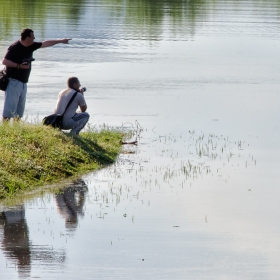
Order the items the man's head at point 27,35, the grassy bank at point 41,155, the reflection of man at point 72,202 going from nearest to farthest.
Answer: the reflection of man at point 72,202
the grassy bank at point 41,155
the man's head at point 27,35

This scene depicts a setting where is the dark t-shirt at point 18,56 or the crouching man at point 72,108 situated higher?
the dark t-shirt at point 18,56

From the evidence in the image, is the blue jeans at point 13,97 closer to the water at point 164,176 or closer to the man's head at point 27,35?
the man's head at point 27,35

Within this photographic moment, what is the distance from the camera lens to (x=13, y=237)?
824cm

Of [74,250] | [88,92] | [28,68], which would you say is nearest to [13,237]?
[74,250]

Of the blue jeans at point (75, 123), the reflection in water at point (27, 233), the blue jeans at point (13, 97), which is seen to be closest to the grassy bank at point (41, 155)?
the blue jeans at point (75, 123)

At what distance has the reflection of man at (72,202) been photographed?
9039 mm

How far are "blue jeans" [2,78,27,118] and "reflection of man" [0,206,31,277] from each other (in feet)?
11.1

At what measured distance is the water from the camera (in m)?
7.74

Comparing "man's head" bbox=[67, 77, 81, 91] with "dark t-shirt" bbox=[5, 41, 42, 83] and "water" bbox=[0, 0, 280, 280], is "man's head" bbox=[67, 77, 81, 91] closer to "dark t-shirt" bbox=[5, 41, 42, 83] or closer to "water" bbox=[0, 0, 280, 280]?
"dark t-shirt" bbox=[5, 41, 42, 83]

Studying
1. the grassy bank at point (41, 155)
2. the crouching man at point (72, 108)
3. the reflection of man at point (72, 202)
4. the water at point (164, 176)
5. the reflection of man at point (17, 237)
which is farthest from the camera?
the crouching man at point (72, 108)

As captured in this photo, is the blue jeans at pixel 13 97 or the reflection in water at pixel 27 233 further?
the blue jeans at pixel 13 97

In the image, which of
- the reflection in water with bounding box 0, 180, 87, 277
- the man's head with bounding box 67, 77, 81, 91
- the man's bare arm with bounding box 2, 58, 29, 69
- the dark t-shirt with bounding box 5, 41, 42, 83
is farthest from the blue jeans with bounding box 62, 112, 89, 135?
the reflection in water with bounding box 0, 180, 87, 277

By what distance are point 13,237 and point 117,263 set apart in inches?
46.5

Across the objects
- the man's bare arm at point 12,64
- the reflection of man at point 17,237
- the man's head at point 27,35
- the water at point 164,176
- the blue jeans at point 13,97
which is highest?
the man's head at point 27,35
